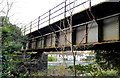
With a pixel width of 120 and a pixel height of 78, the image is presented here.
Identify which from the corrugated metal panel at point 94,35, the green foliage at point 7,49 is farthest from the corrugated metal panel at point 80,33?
the green foliage at point 7,49

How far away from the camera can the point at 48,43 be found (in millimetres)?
12859

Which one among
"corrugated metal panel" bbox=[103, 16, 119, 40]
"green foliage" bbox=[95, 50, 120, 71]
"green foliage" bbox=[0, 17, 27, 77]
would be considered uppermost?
"corrugated metal panel" bbox=[103, 16, 119, 40]

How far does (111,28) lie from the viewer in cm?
678

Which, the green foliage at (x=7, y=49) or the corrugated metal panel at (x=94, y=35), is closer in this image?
the green foliage at (x=7, y=49)

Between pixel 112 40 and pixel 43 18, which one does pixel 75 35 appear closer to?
pixel 112 40

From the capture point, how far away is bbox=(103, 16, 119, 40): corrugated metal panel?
648 cm

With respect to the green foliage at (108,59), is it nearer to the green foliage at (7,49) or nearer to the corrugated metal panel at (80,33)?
the corrugated metal panel at (80,33)

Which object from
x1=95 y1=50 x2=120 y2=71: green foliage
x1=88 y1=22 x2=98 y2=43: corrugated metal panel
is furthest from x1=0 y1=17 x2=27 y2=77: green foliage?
x1=95 y1=50 x2=120 y2=71: green foliage

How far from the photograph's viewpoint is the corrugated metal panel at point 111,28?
648 cm

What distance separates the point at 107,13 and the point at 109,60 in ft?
25.8

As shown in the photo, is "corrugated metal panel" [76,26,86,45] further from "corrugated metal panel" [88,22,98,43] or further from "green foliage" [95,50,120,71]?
"green foliage" [95,50,120,71]

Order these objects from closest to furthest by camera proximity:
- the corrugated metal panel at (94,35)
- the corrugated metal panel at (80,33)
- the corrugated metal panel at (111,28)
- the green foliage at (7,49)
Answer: the green foliage at (7,49) → the corrugated metal panel at (111,28) → the corrugated metal panel at (94,35) → the corrugated metal panel at (80,33)

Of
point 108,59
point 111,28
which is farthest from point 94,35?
point 108,59

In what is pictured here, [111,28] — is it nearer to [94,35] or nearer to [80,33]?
[94,35]
